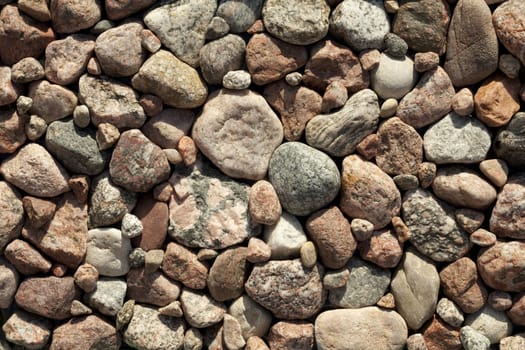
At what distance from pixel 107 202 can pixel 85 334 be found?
82 centimetres

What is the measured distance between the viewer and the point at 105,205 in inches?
111

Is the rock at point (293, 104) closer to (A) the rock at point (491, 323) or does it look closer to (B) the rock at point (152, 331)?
(B) the rock at point (152, 331)

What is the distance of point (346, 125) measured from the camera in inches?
109

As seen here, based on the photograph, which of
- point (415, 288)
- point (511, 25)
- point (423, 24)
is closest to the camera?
point (511, 25)

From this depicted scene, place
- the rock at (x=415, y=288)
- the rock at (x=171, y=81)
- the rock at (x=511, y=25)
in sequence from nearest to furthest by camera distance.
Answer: the rock at (x=511, y=25)
the rock at (x=171, y=81)
the rock at (x=415, y=288)

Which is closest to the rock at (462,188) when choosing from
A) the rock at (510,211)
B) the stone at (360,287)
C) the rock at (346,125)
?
the rock at (510,211)

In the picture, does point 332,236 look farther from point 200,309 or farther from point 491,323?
point 491,323

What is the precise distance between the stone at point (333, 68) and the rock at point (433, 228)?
2.44ft

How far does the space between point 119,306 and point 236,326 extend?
719mm

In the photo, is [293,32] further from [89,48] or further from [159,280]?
[159,280]

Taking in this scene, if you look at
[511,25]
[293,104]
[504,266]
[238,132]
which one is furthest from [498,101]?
[238,132]

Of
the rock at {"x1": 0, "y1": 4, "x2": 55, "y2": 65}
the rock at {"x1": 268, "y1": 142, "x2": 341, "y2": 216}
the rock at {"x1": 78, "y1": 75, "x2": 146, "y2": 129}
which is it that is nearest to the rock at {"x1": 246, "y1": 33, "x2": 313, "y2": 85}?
the rock at {"x1": 268, "y1": 142, "x2": 341, "y2": 216}

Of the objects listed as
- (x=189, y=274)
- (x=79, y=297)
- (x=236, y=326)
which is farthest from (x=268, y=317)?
(x=79, y=297)

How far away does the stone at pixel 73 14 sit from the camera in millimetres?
2734
